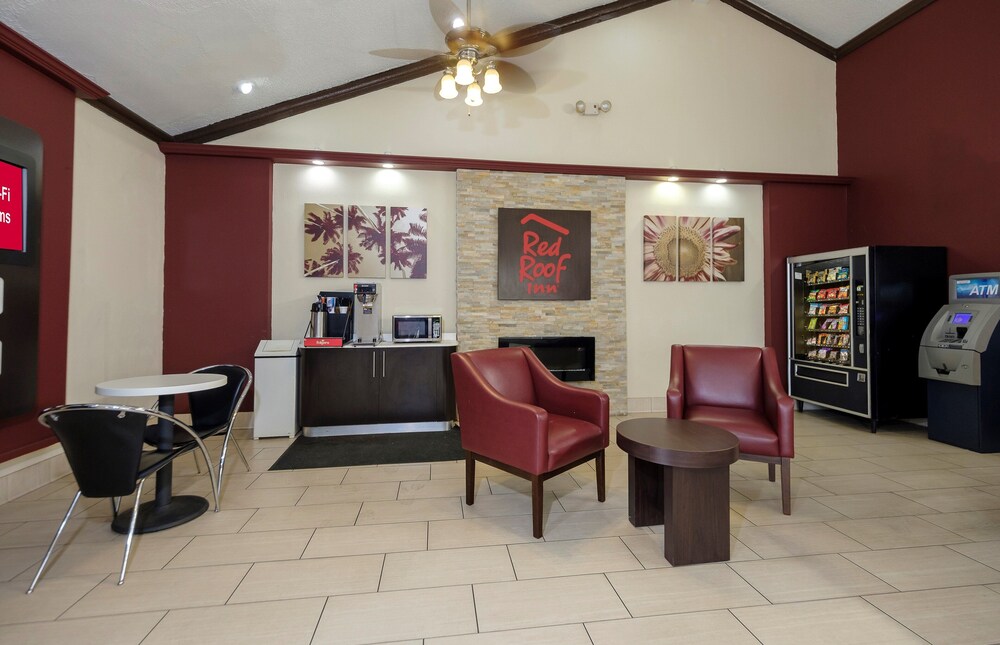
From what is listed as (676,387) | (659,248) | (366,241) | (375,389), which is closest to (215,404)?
(375,389)

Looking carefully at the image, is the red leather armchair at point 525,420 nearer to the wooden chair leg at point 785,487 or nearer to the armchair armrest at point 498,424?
the armchair armrest at point 498,424

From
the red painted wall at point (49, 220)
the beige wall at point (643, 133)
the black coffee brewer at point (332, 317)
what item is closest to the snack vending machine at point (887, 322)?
the beige wall at point (643, 133)

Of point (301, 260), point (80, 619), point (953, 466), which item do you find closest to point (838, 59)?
point (953, 466)

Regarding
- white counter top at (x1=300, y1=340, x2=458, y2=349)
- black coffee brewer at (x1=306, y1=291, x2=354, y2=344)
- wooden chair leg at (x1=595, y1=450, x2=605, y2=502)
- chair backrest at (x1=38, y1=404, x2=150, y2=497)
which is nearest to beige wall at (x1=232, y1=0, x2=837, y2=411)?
black coffee brewer at (x1=306, y1=291, x2=354, y2=344)

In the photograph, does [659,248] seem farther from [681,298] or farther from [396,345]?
[396,345]

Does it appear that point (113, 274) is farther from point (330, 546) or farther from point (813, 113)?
point (813, 113)

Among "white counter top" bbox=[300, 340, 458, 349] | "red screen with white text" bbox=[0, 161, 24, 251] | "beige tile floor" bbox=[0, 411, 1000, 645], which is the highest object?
"red screen with white text" bbox=[0, 161, 24, 251]

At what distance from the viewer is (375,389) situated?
441 cm

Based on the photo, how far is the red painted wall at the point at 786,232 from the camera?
557 centimetres

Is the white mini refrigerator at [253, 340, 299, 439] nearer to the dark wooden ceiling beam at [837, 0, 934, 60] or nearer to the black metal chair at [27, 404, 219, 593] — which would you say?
the black metal chair at [27, 404, 219, 593]

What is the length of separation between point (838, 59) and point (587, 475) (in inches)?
252

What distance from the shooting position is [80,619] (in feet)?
5.73

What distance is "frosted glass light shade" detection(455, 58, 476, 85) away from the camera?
10.9ft

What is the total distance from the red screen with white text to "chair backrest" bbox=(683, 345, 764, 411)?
4.65m
